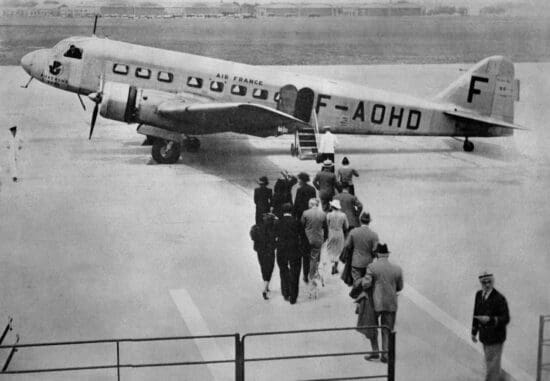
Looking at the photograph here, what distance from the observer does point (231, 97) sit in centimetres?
2008

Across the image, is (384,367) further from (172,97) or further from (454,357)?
(172,97)

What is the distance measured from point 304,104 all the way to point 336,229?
9617mm

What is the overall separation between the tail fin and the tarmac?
1301mm

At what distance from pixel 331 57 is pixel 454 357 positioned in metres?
50.4

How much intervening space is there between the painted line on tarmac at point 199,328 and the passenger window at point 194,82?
9.61 m

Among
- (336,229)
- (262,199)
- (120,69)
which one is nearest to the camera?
(336,229)

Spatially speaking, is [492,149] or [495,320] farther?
[492,149]

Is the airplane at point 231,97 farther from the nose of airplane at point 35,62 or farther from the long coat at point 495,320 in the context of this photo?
the long coat at point 495,320

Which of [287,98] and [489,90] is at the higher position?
[489,90]

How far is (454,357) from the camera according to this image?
9.21 metres

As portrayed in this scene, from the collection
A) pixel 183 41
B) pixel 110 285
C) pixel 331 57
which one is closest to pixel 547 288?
pixel 110 285

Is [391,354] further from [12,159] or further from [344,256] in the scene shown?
[12,159]

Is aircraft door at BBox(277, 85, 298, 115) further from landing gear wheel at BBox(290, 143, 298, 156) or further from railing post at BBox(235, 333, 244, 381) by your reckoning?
railing post at BBox(235, 333, 244, 381)

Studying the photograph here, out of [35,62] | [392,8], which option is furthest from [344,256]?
[392,8]
